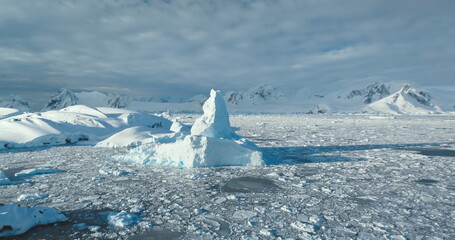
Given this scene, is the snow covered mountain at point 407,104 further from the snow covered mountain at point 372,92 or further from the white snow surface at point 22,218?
the white snow surface at point 22,218

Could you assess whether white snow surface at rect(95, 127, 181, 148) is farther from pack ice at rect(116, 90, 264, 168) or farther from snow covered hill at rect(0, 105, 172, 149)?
pack ice at rect(116, 90, 264, 168)

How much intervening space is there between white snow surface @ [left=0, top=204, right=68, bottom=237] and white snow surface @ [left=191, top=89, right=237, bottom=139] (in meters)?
6.64

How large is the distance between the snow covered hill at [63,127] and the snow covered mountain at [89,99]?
324 feet

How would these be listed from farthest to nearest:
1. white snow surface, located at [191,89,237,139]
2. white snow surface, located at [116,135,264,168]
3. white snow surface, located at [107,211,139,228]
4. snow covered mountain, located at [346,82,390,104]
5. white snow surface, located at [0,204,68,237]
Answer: snow covered mountain, located at [346,82,390,104], white snow surface, located at [191,89,237,139], white snow surface, located at [116,135,264,168], white snow surface, located at [107,211,139,228], white snow surface, located at [0,204,68,237]

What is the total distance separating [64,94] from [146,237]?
628ft

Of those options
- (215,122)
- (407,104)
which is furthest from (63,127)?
(407,104)

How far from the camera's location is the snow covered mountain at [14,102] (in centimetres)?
17362

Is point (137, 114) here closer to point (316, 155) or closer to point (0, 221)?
point (316, 155)

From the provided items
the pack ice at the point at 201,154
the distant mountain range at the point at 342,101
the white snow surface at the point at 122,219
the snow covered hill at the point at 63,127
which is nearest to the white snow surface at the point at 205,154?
the pack ice at the point at 201,154

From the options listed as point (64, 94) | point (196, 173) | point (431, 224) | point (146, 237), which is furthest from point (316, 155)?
point (64, 94)

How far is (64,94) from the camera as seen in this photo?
166 m

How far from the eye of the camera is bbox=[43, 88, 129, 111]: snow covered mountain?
114 metres

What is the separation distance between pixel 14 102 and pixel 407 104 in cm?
21581

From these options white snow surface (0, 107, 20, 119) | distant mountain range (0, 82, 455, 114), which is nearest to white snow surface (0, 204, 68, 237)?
white snow surface (0, 107, 20, 119)
